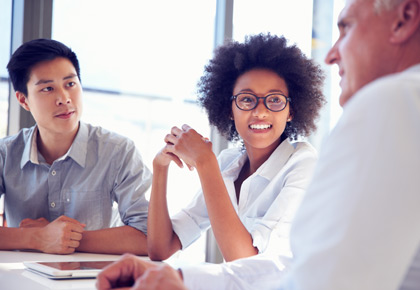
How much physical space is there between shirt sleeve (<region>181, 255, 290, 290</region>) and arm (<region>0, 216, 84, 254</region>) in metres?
Answer: 0.83

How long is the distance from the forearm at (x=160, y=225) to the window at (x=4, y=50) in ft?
4.12

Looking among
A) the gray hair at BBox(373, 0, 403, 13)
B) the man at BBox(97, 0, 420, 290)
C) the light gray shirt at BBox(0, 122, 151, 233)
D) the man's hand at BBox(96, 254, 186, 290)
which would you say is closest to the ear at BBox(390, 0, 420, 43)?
the gray hair at BBox(373, 0, 403, 13)

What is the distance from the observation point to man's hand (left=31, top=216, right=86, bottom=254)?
1730 millimetres

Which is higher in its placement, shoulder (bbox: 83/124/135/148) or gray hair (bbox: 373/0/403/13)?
gray hair (bbox: 373/0/403/13)

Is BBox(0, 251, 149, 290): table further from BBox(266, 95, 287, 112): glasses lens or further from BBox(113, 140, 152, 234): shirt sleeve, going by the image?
BBox(266, 95, 287, 112): glasses lens

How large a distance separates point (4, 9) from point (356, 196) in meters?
2.65

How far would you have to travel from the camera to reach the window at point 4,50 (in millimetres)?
2646

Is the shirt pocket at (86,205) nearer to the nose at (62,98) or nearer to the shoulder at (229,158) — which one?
the nose at (62,98)

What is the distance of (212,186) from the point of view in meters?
1.64

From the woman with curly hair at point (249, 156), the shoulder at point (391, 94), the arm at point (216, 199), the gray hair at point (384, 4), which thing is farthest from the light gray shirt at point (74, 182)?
the shoulder at point (391, 94)

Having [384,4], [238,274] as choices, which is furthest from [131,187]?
[384,4]

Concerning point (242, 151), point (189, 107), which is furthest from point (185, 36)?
point (242, 151)

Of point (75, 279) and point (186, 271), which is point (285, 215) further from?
point (75, 279)

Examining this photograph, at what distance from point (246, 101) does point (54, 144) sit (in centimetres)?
102
